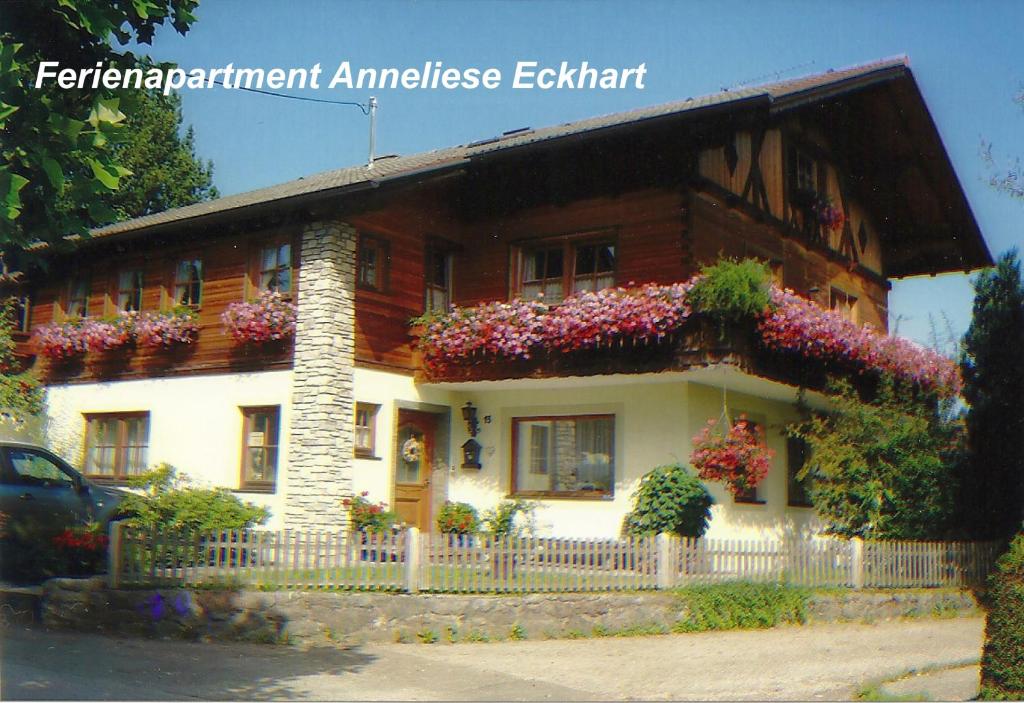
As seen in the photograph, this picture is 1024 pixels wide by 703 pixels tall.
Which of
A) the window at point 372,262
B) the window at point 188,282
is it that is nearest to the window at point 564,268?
the window at point 372,262

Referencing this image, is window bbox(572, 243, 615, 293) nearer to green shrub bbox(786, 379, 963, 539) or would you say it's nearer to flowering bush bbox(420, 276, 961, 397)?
flowering bush bbox(420, 276, 961, 397)

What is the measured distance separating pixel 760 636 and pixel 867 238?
13161 mm

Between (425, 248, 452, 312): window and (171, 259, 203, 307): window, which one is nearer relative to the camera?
(425, 248, 452, 312): window

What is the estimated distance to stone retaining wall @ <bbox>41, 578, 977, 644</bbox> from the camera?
1145cm

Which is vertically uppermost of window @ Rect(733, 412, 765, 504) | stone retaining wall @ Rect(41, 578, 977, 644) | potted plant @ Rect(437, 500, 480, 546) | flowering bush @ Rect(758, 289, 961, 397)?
flowering bush @ Rect(758, 289, 961, 397)

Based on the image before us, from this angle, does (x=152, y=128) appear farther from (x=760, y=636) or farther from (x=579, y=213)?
(x=760, y=636)

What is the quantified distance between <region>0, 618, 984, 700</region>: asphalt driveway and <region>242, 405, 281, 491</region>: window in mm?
5778

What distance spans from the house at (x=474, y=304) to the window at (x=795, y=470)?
91mm

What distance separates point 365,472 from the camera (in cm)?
1688

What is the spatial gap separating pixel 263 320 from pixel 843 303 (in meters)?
11.9

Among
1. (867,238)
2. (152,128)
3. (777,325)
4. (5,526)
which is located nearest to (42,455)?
(5,526)

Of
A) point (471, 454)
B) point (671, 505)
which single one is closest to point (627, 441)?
point (671, 505)

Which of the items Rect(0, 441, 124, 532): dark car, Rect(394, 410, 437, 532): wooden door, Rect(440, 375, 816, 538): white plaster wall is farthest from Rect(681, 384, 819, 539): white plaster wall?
Rect(0, 441, 124, 532): dark car

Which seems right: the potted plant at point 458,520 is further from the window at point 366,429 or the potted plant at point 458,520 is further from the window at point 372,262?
the window at point 372,262
